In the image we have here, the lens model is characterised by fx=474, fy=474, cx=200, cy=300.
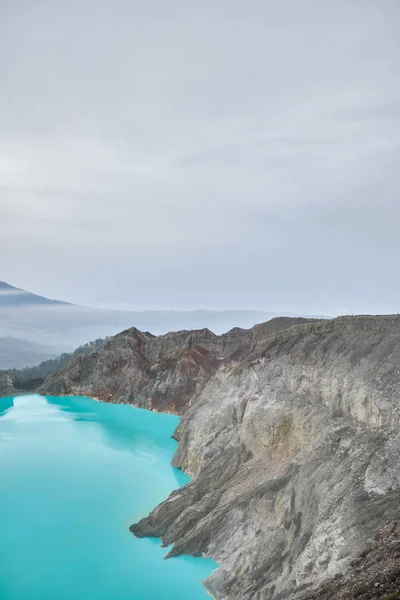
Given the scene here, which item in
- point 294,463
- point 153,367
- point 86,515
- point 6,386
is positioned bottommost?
point 6,386

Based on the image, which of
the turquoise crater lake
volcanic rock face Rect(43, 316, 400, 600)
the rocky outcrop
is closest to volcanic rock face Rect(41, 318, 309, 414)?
the rocky outcrop

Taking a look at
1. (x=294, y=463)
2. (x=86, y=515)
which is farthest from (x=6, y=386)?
(x=294, y=463)

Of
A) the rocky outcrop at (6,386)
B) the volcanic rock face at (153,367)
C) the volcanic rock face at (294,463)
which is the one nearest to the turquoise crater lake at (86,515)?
the volcanic rock face at (294,463)

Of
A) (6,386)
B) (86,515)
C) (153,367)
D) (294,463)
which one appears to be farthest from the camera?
(6,386)

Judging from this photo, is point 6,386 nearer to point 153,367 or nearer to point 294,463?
point 153,367

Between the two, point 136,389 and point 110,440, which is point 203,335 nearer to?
point 136,389

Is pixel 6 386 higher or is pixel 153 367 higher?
pixel 153 367

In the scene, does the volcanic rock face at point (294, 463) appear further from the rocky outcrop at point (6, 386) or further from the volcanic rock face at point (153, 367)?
the rocky outcrop at point (6, 386)

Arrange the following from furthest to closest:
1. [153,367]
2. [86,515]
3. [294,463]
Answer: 1. [153,367]
2. [86,515]
3. [294,463]

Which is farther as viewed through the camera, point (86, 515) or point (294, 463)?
point (86, 515)
